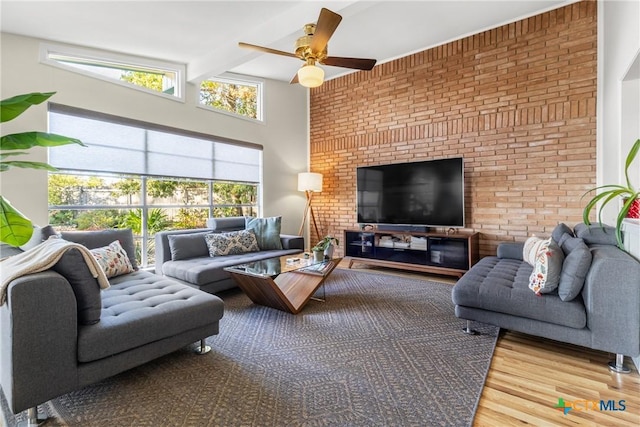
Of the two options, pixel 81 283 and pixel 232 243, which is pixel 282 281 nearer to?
pixel 232 243

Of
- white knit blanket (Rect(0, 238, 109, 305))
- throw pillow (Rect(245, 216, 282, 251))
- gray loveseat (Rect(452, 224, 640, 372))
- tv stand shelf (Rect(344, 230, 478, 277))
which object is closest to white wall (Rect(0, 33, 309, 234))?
throw pillow (Rect(245, 216, 282, 251))

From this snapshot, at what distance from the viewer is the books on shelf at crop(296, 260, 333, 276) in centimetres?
295

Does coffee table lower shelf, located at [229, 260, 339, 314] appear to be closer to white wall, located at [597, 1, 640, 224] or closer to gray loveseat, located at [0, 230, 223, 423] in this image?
gray loveseat, located at [0, 230, 223, 423]

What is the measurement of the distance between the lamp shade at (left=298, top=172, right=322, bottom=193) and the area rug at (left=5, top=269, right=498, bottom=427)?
110 inches

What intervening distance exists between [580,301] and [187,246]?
3578 mm

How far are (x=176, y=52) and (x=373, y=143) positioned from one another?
3064 mm

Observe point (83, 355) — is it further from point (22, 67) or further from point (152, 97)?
point (152, 97)

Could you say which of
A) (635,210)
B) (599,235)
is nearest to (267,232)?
(599,235)

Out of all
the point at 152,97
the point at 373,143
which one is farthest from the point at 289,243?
the point at 152,97

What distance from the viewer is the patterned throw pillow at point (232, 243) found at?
12.0 feet

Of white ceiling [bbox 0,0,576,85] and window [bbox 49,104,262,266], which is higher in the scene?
white ceiling [bbox 0,0,576,85]

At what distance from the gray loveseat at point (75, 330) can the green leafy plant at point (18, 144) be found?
0.24m

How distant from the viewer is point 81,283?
1.59m

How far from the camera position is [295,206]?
567 centimetres
